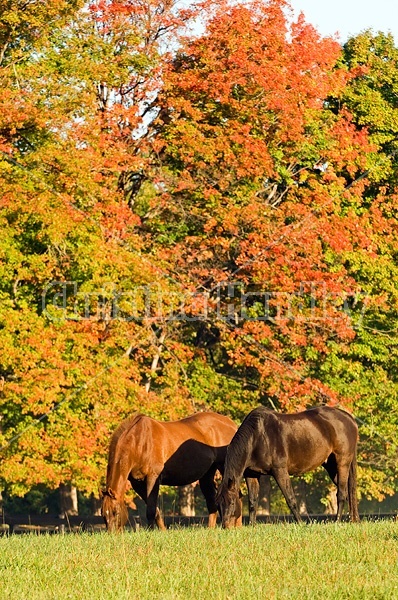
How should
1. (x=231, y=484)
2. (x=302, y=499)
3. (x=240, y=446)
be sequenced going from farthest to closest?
(x=302, y=499), (x=240, y=446), (x=231, y=484)

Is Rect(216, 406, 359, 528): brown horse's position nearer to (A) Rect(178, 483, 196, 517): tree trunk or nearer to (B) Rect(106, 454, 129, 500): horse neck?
(B) Rect(106, 454, 129, 500): horse neck

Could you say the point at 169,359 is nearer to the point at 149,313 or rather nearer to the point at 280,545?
the point at 149,313

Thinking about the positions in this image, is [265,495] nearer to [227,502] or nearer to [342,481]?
[342,481]

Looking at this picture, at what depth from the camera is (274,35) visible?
3138 cm

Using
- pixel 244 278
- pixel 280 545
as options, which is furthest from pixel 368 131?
pixel 280 545

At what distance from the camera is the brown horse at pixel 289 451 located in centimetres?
1723

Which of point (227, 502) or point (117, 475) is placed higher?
point (117, 475)

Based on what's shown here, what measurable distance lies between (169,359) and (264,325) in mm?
3046

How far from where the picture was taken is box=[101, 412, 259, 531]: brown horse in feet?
59.4

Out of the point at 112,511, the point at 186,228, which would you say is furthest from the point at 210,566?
the point at 186,228

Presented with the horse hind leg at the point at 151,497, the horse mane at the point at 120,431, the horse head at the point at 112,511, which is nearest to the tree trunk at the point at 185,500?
the horse hind leg at the point at 151,497

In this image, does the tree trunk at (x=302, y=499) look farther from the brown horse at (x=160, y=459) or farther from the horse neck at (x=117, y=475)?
the horse neck at (x=117, y=475)

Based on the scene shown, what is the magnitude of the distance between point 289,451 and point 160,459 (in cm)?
244

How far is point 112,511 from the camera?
17500 mm
